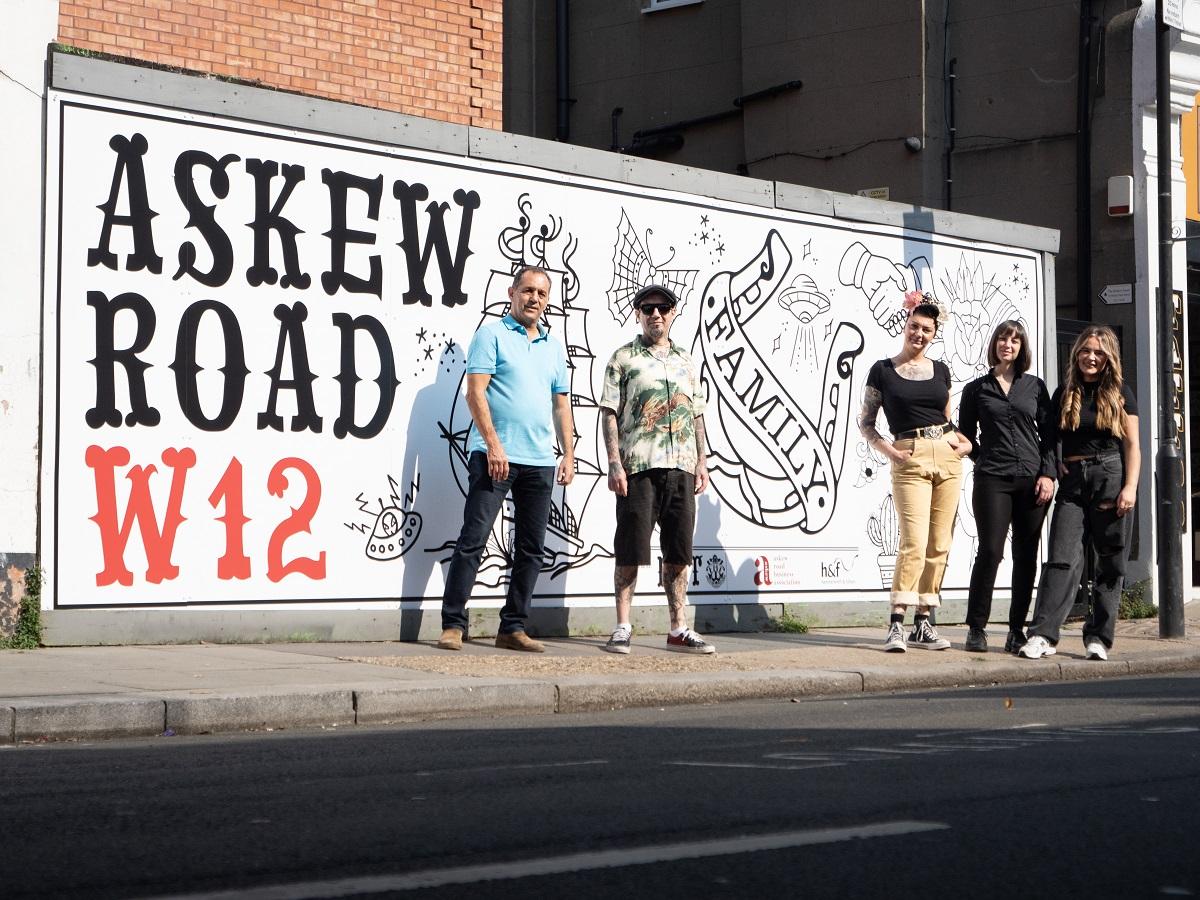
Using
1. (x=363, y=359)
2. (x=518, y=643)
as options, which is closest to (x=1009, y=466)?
(x=518, y=643)

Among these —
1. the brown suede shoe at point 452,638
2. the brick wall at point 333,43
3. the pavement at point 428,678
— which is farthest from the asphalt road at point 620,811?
the brick wall at point 333,43

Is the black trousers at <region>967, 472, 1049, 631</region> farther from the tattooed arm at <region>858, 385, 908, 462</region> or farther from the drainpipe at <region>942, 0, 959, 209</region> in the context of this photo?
the drainpipe at <region>942, 0, 959, 209</region>

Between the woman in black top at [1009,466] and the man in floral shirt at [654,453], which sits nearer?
the man in floral shirt at [654,453]

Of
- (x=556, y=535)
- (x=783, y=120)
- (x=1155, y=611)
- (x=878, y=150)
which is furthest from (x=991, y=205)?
(x=556, y=535)

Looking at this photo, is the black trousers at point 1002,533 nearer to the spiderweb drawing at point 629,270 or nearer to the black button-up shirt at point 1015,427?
the black button-up shirt at point 1015,427

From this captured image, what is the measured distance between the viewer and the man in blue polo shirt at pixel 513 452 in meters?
9.62

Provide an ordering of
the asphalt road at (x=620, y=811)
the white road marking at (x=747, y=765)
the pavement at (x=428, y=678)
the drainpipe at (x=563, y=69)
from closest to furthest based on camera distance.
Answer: the asphalt road at (x=620, y=811), the white road marking at (x=747, y=765), the pavement at (x=428, y=678), the drainpipe at (x=563, y=69)

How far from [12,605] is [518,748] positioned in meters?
3.58

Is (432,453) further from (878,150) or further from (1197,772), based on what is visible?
(878,150)

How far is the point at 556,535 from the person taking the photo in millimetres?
11086

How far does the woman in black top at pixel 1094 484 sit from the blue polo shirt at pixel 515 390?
132 inches

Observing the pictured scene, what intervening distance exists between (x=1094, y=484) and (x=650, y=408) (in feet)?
9.60

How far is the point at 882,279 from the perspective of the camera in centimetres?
1326

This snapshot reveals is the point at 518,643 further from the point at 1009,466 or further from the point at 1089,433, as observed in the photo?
the point at 1089,433
